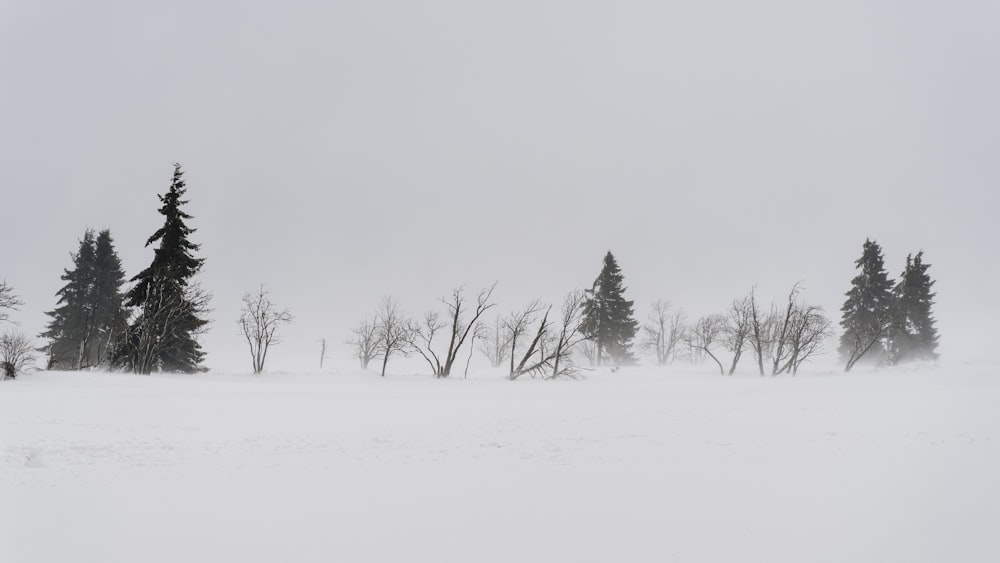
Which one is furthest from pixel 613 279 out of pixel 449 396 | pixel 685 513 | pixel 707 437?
pixel 685 513

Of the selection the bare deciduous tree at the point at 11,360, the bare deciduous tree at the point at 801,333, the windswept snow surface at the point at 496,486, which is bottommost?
the windswept snow surface at the point at 496,486

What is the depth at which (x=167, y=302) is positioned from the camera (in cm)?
2656

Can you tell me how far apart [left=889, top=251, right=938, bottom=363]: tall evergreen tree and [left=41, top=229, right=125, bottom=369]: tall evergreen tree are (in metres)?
70.4

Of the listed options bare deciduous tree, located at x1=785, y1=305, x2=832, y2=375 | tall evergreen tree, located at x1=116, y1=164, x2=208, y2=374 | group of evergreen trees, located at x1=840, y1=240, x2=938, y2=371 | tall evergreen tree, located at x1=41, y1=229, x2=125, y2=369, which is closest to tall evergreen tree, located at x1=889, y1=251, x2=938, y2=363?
group of evergreen trees, located at x1=840, y1=240, x2=938, y2=371

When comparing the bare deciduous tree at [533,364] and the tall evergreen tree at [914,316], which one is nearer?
the bare deciduous tree at [533,364]

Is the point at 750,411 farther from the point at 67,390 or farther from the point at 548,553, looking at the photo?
the point at 67,390

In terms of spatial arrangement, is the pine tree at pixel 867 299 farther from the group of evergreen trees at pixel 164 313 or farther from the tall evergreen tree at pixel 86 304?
the tall evergreen tree at pixel 86 304

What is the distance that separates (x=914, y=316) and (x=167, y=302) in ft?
211

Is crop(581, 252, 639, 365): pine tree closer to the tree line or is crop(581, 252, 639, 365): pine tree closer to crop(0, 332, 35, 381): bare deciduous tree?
the tree line

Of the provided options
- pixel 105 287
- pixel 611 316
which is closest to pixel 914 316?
pixel 611 316

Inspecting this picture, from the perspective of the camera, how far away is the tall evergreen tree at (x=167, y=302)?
26203 mm

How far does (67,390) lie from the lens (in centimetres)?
1527

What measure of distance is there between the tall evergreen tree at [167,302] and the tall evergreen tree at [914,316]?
60.6 metres

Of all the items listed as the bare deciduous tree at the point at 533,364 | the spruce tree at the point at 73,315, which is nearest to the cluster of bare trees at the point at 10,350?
the spruce tree at the point at 73,315
